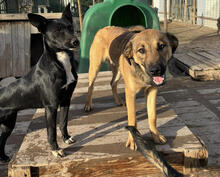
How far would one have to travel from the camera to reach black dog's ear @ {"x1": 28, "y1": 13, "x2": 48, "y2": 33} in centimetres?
227

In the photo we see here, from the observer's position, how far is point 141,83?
8.66 feet

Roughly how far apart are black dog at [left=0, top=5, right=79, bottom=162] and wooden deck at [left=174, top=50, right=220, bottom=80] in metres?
4.27

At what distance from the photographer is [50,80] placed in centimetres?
242

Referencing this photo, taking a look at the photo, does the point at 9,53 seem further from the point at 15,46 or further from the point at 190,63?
the point at 190,63

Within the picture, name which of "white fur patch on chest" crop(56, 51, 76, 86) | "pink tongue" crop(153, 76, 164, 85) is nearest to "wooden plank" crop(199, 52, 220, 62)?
"pink tongue" crop(153, 76, 164, 85)

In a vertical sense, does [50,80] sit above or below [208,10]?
below

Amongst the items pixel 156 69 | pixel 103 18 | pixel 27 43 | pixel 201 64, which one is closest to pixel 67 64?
pixel 156 69

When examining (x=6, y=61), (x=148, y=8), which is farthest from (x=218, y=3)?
(x=6, y=61)

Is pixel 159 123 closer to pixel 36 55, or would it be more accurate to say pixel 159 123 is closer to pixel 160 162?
pixel 160 162

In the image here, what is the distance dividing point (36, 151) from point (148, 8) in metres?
4.79

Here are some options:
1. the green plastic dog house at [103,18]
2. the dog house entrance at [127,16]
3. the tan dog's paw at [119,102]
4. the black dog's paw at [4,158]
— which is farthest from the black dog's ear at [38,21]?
the dog house entrance at [127,16]

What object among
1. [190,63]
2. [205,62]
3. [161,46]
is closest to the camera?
[161,46]

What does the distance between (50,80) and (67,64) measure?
214 mm

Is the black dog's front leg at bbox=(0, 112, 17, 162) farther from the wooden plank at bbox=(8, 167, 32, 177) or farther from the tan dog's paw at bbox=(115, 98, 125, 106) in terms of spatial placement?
the tan dog's paw at bbox=(115, 98, 125, 106)
